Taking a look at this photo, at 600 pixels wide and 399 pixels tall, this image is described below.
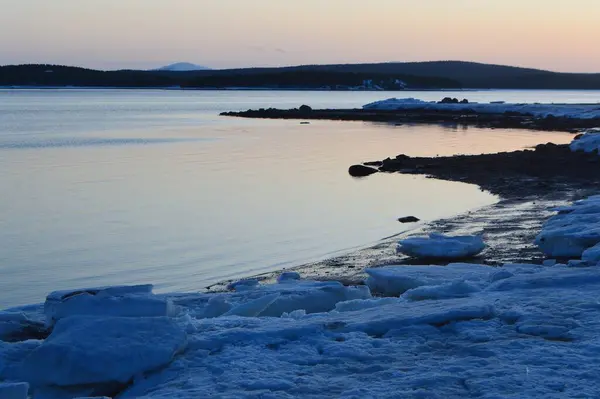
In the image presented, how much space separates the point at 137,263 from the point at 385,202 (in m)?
8.27

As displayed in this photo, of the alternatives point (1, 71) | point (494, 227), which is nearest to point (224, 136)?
point (494, 227)

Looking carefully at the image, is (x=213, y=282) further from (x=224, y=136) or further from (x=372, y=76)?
(x=372, y=76)

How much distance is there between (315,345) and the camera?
19.4ft

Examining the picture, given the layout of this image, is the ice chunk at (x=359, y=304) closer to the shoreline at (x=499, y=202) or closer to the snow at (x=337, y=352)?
the snow at (x=337, y=352)

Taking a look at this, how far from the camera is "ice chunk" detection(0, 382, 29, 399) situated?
16.1 feet

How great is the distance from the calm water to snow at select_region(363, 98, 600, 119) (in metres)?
20.1

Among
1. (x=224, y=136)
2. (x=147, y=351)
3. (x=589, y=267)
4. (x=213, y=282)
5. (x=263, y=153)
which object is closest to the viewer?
(x=147, y=351)

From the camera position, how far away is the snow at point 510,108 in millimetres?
56213

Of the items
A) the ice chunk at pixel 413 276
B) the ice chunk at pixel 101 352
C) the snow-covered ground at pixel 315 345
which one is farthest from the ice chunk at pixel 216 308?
the ice chunk at pixel 413 276

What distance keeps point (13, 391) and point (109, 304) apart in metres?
1.60

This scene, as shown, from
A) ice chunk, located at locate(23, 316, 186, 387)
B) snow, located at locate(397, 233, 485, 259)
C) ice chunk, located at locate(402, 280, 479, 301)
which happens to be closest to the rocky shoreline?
snow, located at locate(397, 233, 485, 259)

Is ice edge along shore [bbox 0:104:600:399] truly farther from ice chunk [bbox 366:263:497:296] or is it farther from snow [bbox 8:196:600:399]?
ice chunk [bbox 366:263:497:296]

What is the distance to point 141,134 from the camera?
151 ft

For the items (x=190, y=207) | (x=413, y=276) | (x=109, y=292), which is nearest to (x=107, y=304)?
(x=109, y=292)
